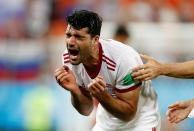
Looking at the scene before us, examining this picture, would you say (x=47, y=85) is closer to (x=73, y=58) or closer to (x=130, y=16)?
(x=130, y=16)

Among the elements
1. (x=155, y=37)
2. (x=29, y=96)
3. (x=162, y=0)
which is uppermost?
(x=162, y=0)

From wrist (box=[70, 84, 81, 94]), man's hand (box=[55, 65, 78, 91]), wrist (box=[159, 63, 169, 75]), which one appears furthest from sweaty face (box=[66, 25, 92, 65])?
wrist (box=[159, 63, 169, 75])

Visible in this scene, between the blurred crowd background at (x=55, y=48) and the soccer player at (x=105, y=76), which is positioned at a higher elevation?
the soccer player at (x=105, y=76)

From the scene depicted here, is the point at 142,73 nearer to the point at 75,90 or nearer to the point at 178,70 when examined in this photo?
the point at 178,70

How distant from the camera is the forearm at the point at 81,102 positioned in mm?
3942

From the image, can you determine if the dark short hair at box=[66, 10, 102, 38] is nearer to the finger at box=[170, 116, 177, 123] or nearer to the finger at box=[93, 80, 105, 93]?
the finger at box=[93, 80, 105, 93]

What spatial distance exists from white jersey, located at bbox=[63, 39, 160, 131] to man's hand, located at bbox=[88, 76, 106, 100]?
1.11 feet

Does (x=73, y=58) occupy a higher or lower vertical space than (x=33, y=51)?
higher

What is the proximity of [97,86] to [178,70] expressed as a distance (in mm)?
884

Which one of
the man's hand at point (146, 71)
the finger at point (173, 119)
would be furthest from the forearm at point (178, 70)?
the finger at point (173, 119)

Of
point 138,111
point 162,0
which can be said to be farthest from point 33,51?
point 138,111

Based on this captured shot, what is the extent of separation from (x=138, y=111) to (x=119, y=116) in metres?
0.32

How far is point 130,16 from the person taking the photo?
8586 millimetres

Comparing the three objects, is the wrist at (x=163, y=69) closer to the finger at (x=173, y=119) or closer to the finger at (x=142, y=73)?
the finger at (x=142, y=73)
